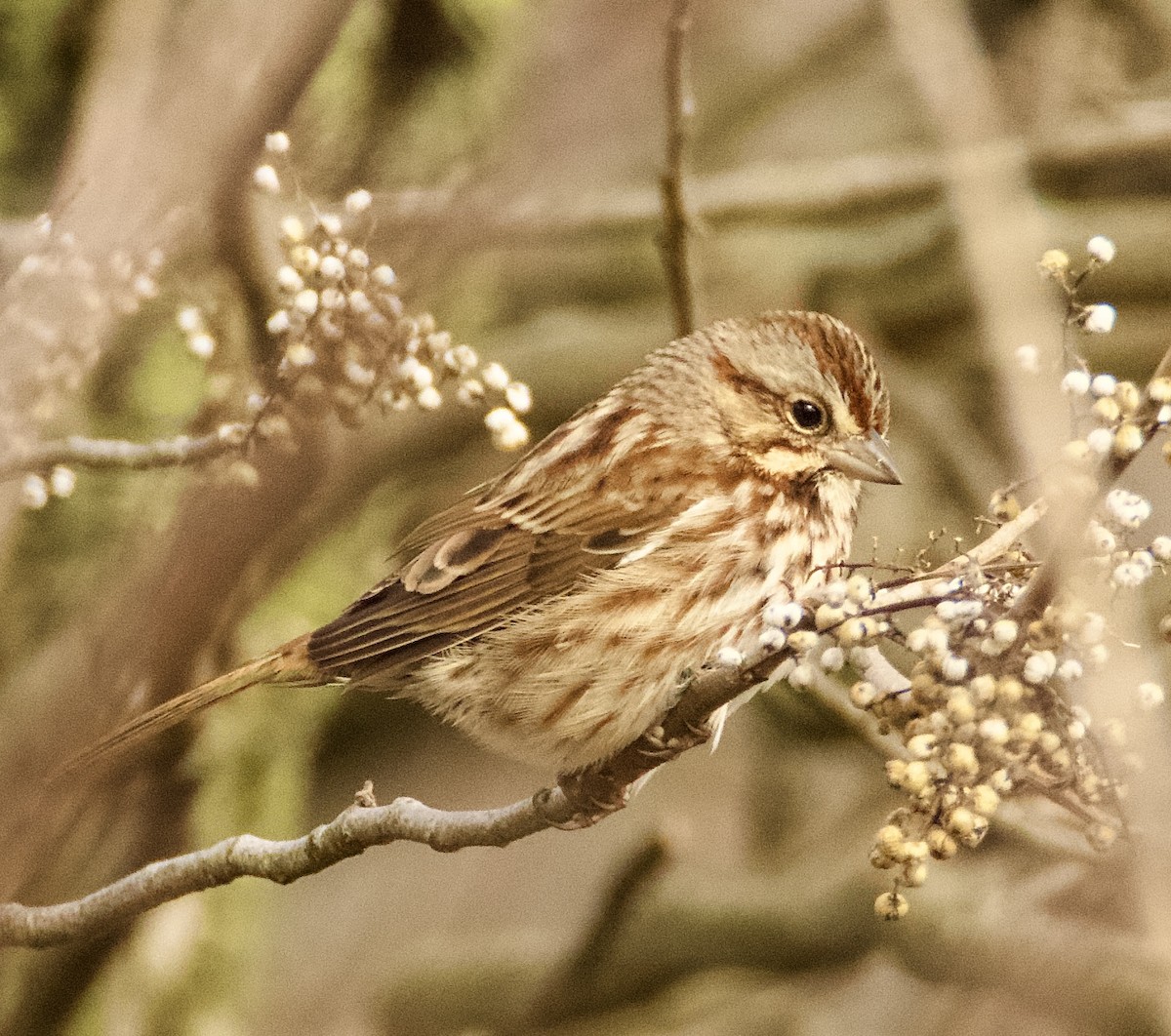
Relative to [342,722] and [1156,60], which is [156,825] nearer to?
[342,722]

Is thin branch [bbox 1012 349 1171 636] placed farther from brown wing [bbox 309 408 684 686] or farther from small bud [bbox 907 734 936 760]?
brown wing [bbox 309 408 684 686]

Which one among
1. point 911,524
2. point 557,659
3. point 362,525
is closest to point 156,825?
point 557,659

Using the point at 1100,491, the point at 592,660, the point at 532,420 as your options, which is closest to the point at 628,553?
the point at 592,660

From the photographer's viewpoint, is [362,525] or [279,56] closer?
[279,56]

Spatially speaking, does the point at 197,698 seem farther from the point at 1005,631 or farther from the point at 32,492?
the point at 1005,631

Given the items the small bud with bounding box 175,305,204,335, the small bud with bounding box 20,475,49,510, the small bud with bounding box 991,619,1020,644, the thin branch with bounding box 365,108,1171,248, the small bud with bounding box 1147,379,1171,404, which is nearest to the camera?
the small bud with bounding box 1147,379,1171,404

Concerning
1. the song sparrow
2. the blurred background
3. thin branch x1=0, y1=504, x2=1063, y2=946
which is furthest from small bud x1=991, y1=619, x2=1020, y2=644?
the song sparrow

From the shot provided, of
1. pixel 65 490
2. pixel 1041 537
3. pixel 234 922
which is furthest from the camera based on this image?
pixel 234 922

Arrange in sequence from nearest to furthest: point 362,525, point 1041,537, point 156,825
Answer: point 1041,537, point 156,825, point 362,525
